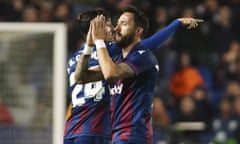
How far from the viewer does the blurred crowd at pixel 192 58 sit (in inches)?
414

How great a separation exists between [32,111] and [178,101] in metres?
3.10

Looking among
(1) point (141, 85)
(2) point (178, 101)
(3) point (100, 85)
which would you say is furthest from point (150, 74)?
(2) point (178, 101)

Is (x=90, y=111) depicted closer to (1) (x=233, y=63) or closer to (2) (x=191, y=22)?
(2) (x=191, y=22)

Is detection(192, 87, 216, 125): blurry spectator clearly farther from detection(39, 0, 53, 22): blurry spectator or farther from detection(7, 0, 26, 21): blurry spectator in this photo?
detection(7, 0, 26, 21): blurry spectator

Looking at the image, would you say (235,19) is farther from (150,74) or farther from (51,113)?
(150,74)

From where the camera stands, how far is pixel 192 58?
11.7m

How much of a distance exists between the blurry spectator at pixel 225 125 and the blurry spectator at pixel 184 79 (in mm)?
551

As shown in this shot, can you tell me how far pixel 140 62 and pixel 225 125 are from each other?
5117 mm

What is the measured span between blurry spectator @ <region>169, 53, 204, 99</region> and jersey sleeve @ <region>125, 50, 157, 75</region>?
5557 millimetres

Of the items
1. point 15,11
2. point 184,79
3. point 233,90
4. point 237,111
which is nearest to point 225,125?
point 237,111

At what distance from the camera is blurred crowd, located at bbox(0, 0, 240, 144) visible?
10.5 meters

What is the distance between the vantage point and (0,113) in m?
8.41

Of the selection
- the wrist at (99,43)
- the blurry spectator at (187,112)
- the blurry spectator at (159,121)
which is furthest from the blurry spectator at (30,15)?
the wrist at (99,43)

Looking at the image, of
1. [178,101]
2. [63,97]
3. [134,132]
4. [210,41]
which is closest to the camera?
[134,132]
